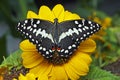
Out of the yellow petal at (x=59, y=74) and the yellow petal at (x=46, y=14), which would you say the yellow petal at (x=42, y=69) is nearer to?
the yellow petal at (x=59, y=74)

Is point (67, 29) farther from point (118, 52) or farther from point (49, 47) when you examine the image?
point (118, 52)

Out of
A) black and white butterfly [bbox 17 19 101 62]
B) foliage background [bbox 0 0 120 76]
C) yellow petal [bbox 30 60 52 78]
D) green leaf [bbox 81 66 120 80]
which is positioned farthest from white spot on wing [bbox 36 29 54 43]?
foliage background [bbox 0 0 120 76]

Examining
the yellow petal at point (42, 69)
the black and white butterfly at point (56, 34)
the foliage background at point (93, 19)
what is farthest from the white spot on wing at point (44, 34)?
the foliage background at point (93, 19)

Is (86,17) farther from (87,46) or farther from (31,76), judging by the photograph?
(31,76)

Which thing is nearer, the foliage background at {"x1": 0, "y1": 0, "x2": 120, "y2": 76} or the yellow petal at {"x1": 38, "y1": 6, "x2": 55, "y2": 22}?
the yellow petal at {"x1": 38, "y1": 6, "x2": 55, "y2": 22}

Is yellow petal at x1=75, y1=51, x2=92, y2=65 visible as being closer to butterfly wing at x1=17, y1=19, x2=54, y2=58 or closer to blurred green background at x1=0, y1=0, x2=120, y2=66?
butterfly wing at x1=17, y1=19, x2=54, y2=58

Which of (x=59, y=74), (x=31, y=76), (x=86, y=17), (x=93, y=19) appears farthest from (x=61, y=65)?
(x=86, y=17)
